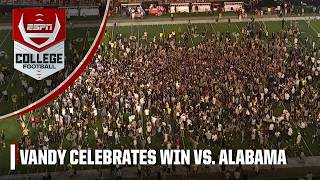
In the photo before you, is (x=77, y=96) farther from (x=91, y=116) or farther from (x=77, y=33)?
(x=77, y=33)

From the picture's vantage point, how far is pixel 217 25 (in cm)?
3803

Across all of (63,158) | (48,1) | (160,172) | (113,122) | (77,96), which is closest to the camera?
(48,1)

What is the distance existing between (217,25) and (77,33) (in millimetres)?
35535

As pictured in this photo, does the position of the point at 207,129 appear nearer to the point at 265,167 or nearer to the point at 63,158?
the point at 265,167

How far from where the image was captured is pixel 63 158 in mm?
20578

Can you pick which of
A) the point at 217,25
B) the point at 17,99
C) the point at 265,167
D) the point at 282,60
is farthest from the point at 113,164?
the point at 217,25

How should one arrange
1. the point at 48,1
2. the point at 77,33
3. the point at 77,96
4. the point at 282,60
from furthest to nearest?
the point at 282,60
the point at 77,96
the point at 77,33
the point at 48,1

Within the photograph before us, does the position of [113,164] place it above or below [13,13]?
below

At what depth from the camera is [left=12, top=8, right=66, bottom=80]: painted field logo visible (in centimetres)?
285

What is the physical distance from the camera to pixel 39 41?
9.46 feet

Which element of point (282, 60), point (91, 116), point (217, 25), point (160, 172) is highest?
point (217, 25)

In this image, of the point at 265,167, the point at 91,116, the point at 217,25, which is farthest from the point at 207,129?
the point at 217,25

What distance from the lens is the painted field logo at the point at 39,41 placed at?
2.85 metres

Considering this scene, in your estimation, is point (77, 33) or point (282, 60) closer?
point (77, 33)
